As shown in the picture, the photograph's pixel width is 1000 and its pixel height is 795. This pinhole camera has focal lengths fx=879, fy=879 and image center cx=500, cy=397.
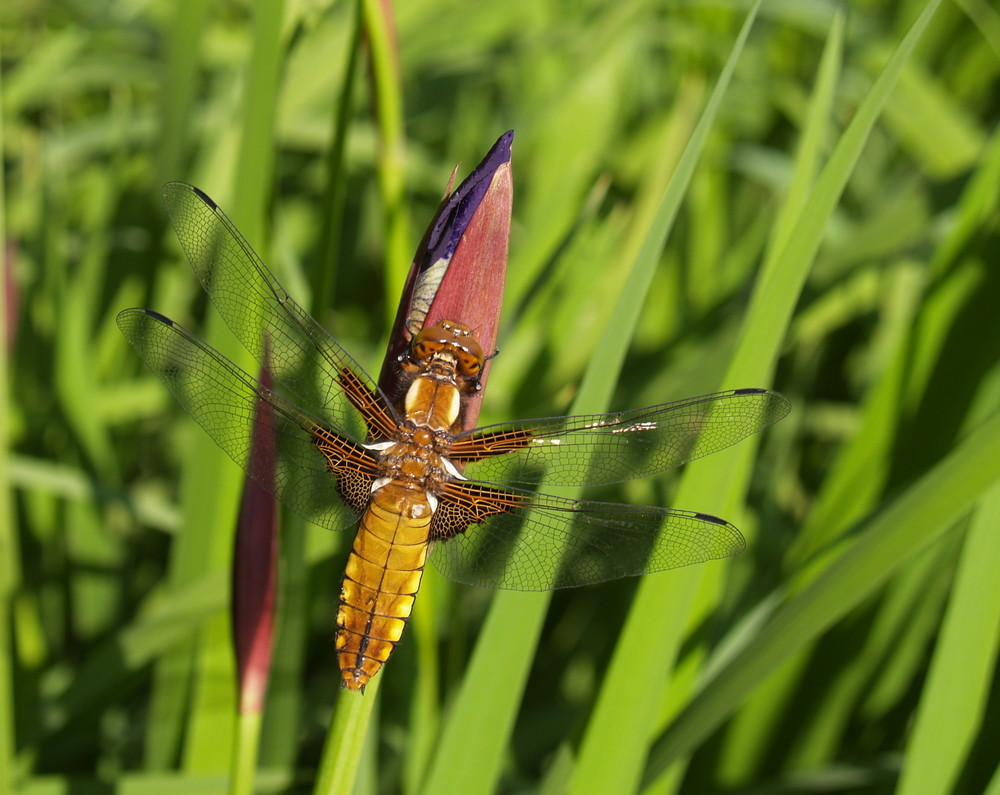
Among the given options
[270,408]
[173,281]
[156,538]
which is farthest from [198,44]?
[156,538]

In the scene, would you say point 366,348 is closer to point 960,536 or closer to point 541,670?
point 541,670

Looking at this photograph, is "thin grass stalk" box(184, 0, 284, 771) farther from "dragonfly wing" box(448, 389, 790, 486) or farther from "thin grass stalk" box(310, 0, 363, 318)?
"dragonfly wing" box(448, 389, 790, 486)

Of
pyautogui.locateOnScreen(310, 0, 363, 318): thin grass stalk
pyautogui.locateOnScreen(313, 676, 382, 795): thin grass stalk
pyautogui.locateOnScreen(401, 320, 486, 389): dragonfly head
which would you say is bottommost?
pyautogui.locateOnScreen(313, 676, 382, 795): thin grass stalk

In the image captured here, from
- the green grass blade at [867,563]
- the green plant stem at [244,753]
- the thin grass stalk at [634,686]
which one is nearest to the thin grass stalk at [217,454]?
the green plant stem at [244,753]

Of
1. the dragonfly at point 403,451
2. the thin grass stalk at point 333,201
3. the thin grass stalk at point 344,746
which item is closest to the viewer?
the thin grass stalk at point 344,746

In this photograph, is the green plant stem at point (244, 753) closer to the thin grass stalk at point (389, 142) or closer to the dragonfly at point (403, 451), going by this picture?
the dragonfly at point (403, 451)

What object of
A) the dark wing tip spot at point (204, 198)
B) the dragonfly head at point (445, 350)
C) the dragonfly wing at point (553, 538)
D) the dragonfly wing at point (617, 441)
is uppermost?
the dark wing tip spot at point (204, 198)

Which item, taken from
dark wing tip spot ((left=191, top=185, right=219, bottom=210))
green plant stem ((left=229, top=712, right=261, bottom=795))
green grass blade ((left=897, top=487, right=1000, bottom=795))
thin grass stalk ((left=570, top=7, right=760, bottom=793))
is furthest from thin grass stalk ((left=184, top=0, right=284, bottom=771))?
green grass blade ((left=897, top=487, right=1000, bottom=795))
